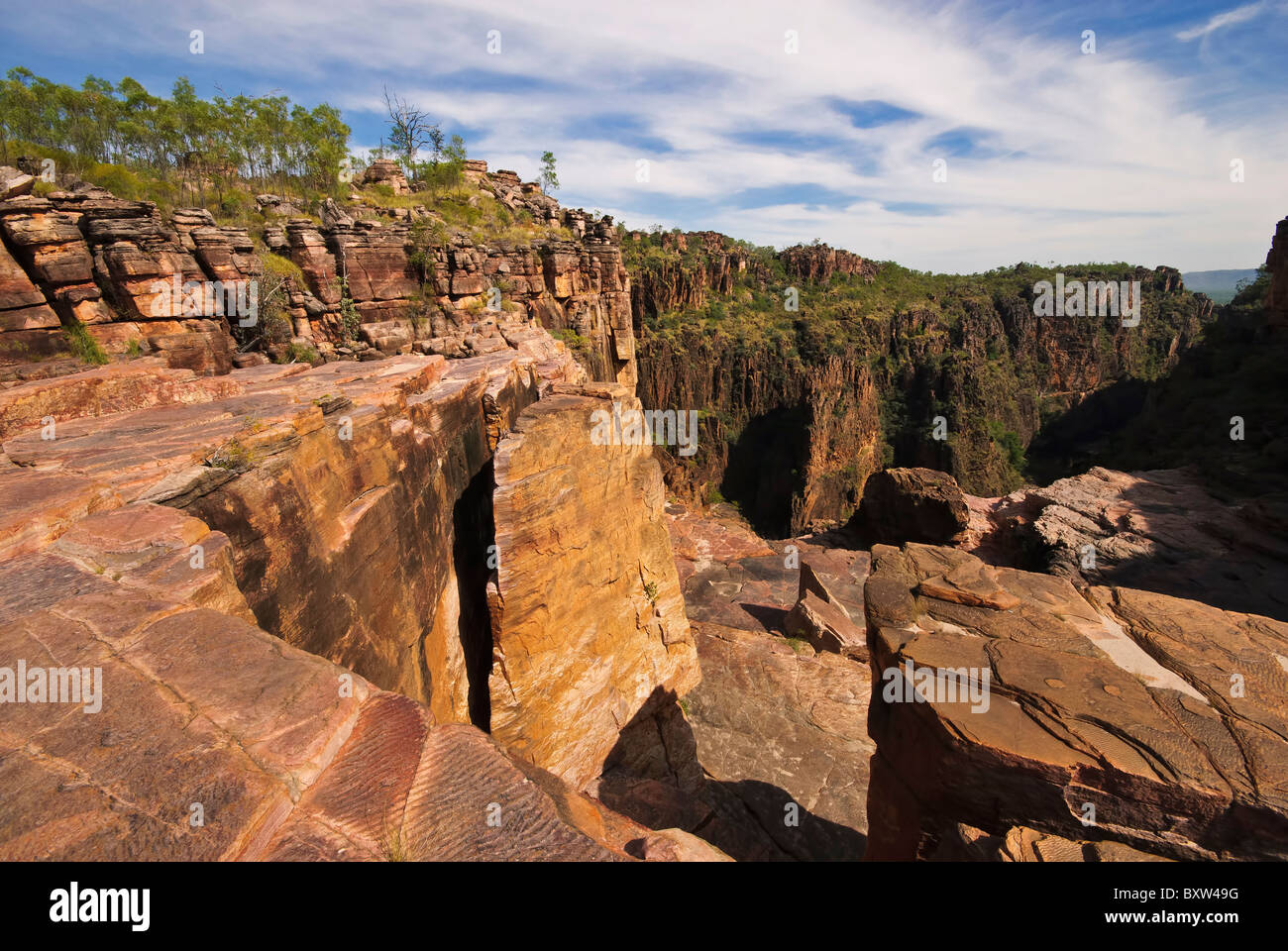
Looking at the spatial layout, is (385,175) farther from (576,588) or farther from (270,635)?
(270,635)

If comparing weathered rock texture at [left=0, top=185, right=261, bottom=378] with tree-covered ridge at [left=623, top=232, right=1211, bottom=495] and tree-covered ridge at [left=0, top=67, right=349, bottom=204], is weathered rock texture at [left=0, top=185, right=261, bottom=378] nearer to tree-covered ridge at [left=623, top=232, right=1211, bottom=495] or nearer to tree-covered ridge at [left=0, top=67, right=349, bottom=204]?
tree-covered ridge at [left=0, top=67, right=349, bottom=204]

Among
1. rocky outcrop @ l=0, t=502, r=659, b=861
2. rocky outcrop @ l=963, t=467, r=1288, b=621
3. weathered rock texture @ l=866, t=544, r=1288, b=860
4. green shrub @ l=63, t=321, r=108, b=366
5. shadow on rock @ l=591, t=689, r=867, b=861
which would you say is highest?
green shrub @ l=63, t=321, r=108, b=366

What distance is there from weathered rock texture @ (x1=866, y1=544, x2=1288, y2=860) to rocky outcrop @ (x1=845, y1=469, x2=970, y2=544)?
13773 millimetres

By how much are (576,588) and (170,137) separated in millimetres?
22254

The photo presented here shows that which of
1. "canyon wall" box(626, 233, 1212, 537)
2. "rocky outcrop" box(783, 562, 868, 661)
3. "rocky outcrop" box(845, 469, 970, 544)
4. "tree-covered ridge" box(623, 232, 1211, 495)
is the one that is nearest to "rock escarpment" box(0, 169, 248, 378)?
"rocky outcrop" box(783, 562, 868, 661)

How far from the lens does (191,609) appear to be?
255 cm

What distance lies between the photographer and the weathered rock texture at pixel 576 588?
5.68 m

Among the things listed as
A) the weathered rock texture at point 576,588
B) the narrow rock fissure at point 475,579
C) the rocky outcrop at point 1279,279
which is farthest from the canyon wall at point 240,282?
the rocky outcrop at point 1279,279

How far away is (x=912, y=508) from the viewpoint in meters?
18.7

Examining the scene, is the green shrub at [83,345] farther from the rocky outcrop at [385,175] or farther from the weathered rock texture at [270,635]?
the rocky outcrop at [385,175]

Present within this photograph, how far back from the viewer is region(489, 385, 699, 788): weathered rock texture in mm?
5684
